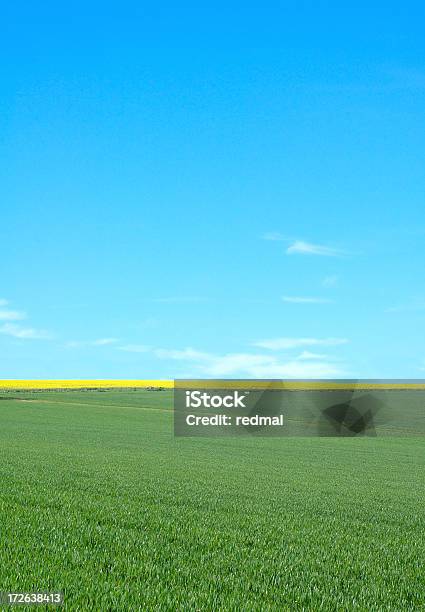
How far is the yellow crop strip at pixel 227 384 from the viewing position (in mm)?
114875

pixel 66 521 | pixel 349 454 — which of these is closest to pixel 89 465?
pixel 66 521

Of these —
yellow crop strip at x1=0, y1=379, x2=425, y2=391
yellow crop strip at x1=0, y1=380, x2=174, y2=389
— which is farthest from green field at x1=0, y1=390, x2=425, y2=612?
yellow crop strip at x1=0, y1=380, x2=174, y2=389

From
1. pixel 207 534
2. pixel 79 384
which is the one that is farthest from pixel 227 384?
pixel 207 534

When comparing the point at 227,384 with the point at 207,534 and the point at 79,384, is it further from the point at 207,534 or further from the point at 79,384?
the point at 207,534

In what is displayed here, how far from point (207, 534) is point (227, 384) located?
10655 cm

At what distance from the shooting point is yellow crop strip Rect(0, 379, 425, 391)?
115 metres

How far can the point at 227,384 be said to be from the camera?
119m

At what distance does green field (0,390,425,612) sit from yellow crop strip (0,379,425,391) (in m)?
81.1

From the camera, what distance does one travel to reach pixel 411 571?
38.6 feet

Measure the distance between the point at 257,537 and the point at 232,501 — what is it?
5.24 meters

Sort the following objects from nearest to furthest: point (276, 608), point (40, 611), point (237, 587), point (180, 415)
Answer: point (40, 611) → point (276, 608) → point (237, 587) → point (180, 415)

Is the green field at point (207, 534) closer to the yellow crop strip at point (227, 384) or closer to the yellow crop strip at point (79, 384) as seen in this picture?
the yellow crop strip at point (227, 384)

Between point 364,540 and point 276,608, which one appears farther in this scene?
point 364,540

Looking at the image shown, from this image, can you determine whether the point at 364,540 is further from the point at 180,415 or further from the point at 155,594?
the point at 180,415
